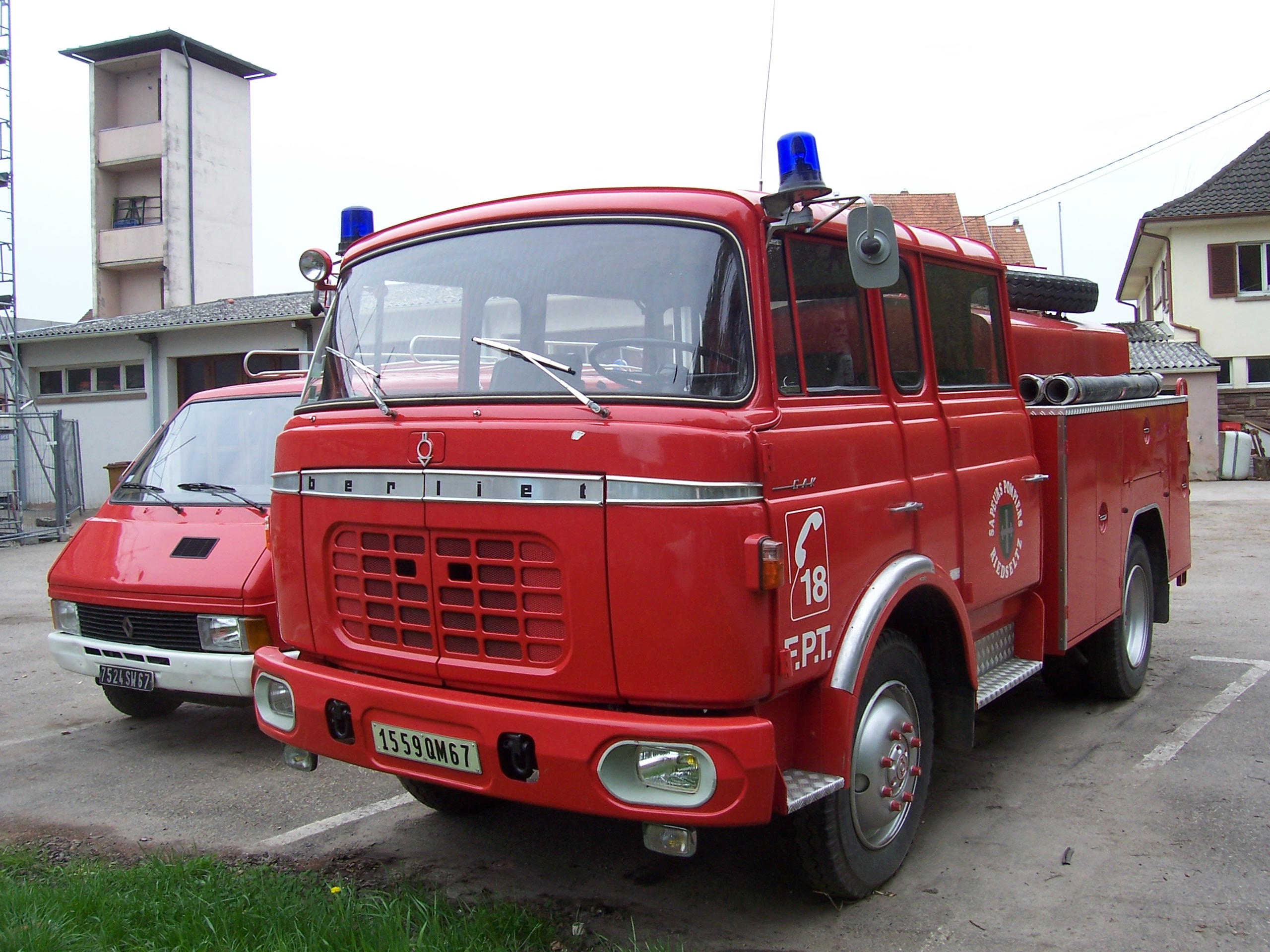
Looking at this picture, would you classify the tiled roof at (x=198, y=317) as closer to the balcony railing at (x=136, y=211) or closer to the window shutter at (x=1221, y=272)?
the balcony railing at (x=136, y=211)

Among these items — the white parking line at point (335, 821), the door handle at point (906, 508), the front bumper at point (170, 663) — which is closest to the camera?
the door handle at point (906, 508)

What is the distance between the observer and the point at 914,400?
13.7 feet

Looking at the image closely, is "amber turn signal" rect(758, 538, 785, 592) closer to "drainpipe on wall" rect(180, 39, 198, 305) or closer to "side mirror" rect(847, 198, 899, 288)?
"side mirror" rect(847, 198, 899, 288)

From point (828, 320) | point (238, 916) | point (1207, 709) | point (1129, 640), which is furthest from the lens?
point (1129, 640)

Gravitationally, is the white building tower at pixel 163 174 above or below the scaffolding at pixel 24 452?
above

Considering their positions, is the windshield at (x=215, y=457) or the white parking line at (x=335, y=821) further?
the windshield at (x=215, y=457)

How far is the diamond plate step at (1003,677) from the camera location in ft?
14.1

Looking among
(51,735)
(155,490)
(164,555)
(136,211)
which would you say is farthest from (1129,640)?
(136,211)

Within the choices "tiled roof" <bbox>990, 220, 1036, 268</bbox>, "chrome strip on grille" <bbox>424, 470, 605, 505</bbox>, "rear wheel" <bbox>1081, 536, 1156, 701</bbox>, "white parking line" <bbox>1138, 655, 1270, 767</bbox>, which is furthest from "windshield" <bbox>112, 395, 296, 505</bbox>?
"tiled roof" <bbox>990, 220, 1036, 268</bbox>

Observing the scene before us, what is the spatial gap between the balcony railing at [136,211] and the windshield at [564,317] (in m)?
36.3

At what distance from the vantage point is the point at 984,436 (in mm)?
4562

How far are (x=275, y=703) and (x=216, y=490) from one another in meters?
2.53

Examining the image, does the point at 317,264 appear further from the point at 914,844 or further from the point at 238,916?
the point at 914,844

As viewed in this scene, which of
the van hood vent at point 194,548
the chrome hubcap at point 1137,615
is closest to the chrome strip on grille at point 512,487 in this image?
the van hood vent at point 194,548
